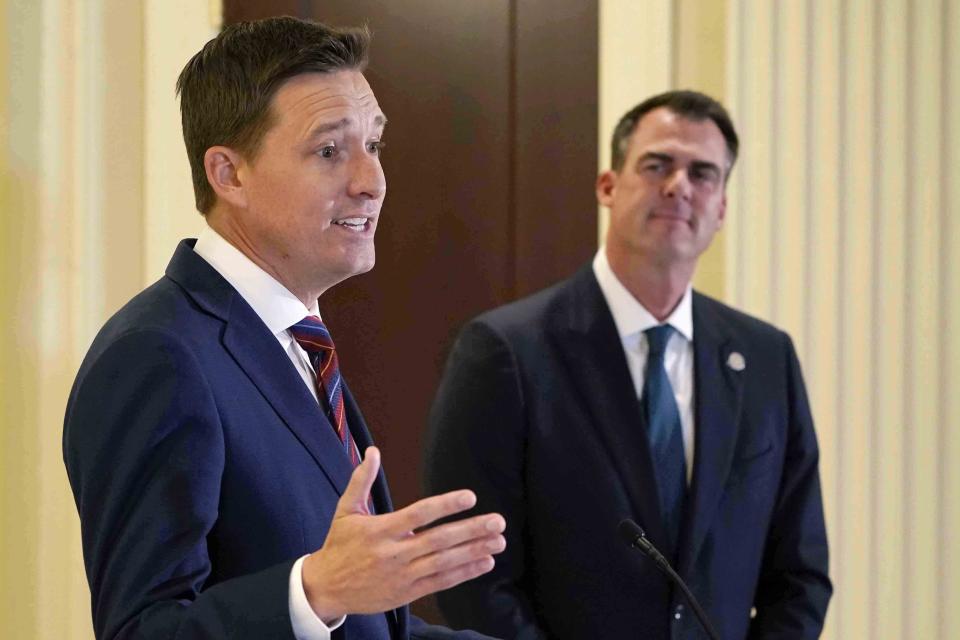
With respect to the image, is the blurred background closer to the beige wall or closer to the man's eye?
the beige wall

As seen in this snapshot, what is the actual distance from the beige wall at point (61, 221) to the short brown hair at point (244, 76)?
737 mm

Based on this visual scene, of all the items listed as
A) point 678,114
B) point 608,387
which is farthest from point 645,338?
point 678,114

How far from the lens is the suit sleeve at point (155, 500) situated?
133cm

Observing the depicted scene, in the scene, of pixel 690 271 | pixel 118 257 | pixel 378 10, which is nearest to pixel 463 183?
pixel 378 10

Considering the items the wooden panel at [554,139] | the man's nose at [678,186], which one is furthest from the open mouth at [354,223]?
the wooden panel at [554,139]

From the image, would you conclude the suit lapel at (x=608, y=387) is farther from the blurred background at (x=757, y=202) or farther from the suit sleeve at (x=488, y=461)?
the blurred background at (x=757, y=202)

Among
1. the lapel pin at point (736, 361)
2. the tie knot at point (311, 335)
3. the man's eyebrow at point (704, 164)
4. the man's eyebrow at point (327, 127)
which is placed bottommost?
the lapel pin at point (736, 361)

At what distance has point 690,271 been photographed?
2568 mm

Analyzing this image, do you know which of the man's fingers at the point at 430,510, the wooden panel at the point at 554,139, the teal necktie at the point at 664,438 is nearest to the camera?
the man's fingers at the point at 430,510

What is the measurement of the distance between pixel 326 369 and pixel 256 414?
19 cm

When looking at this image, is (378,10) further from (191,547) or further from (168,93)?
(191,547)

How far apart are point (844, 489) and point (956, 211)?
2.54 feet

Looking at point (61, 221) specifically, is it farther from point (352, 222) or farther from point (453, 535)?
point (453, 535)

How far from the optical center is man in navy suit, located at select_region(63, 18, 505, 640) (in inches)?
51.5
